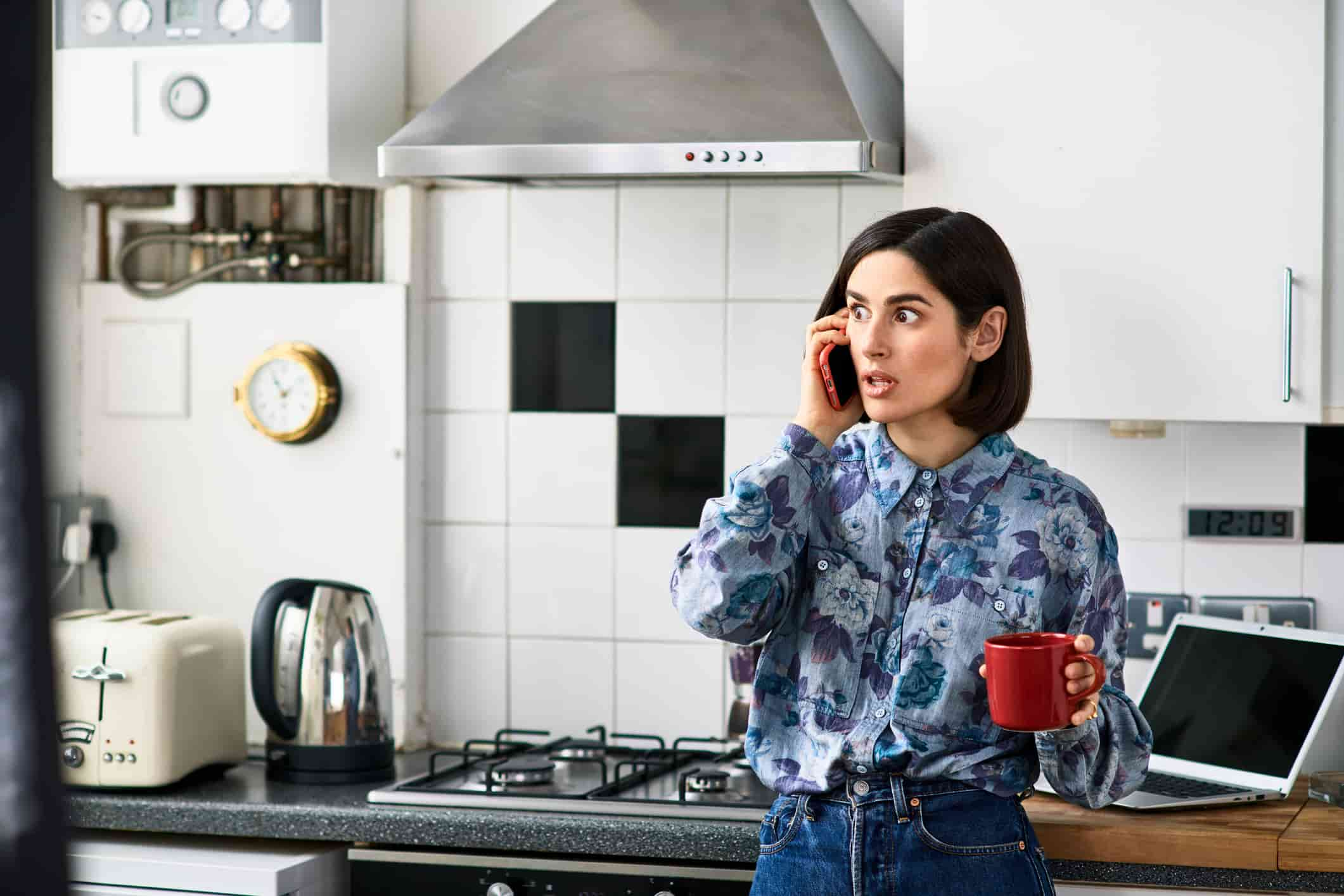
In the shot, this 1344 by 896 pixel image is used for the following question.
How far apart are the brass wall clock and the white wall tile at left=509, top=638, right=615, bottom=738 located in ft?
1.67

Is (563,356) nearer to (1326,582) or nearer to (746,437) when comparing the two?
(746,437)

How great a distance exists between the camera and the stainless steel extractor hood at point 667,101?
6.22 feet

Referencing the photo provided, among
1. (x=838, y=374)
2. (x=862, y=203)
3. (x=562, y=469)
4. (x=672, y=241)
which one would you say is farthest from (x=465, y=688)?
(x=838, y=374)

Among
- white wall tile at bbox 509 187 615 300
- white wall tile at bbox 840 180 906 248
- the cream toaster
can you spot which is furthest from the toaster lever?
white wall tile at bbox 840 180 906 248

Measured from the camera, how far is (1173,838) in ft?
5.75

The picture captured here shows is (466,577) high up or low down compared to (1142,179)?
down

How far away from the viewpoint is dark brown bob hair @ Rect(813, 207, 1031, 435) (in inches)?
54.7

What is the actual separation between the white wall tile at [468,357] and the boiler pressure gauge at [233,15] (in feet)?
1.80

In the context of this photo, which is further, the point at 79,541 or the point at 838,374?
the point at 79,541

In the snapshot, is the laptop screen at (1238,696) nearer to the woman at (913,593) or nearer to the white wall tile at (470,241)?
the woman at (913,593)

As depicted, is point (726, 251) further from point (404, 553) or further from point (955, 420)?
point (955, 420)

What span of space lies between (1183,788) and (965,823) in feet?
2.30

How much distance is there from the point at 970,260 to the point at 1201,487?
1.03 meters

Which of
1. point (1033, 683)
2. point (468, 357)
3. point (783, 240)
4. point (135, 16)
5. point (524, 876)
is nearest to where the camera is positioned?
point (1033, 683)
